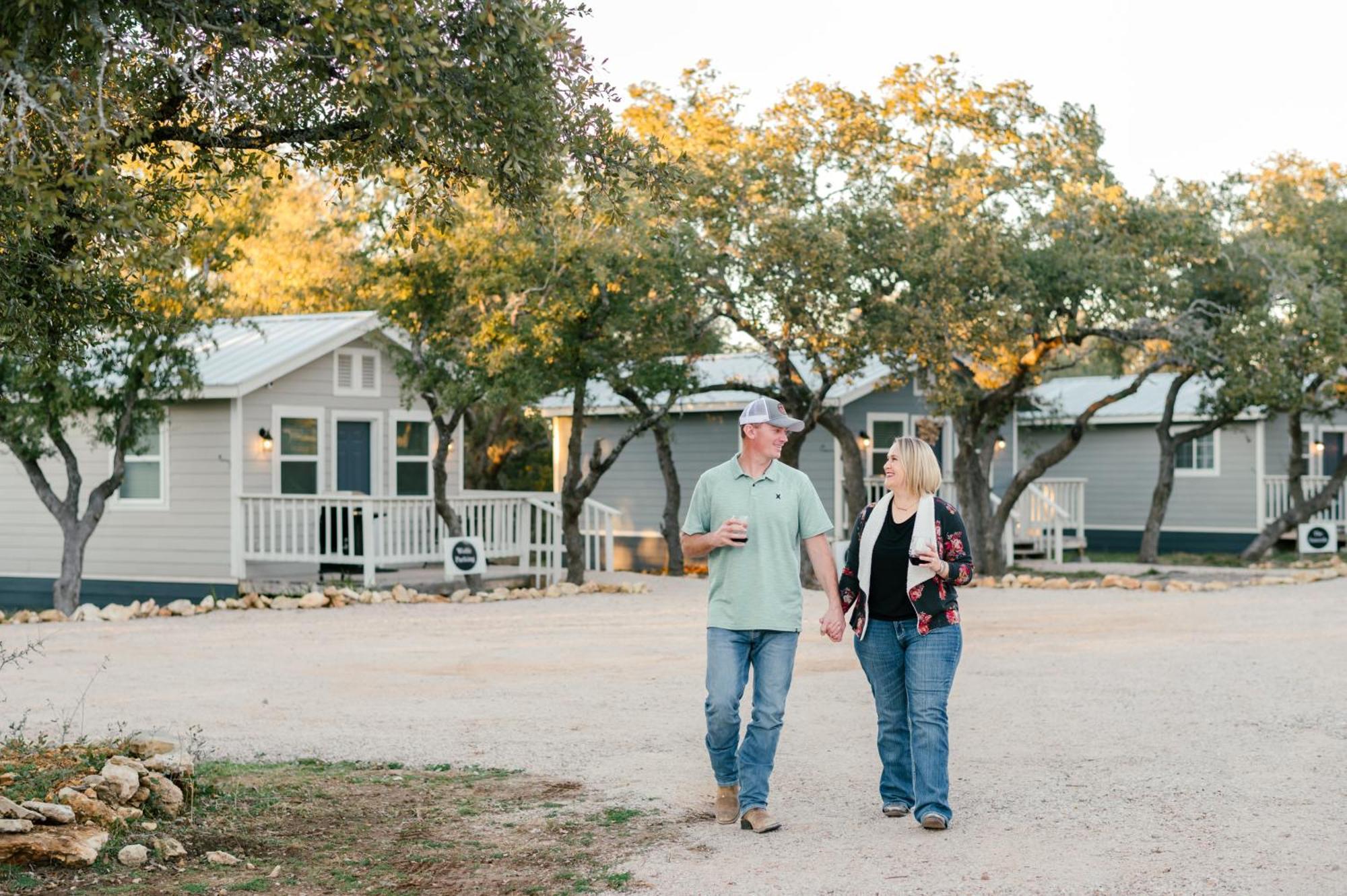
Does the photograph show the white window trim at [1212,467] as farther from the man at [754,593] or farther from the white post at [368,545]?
the man at [754,593]

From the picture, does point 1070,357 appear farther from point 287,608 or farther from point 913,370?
point 287,608

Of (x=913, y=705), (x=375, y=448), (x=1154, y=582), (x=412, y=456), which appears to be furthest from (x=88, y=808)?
(x=1154, y=582)

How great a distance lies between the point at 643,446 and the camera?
2789 cm

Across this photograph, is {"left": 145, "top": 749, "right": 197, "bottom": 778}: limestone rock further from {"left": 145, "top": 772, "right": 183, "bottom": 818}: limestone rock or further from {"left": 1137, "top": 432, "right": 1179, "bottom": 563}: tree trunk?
{"left": 1137, "top": 432, "right": 1179, "bottom": 563}: tree trunk

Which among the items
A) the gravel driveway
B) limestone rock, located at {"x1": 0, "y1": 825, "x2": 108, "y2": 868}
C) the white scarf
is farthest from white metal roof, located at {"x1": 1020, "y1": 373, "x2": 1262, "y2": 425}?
limestone rock, located at {"x1": 0, "y1": 825, "x2": 108, "y2": 868}

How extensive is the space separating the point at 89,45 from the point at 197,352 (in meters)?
16.4

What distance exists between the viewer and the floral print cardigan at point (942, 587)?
6.34 m

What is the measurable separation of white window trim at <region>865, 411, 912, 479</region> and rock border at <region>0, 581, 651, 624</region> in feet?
22.4

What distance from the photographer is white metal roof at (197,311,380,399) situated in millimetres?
19734

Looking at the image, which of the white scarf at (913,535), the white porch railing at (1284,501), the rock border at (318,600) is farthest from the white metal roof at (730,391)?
the white scarf at (913,535)

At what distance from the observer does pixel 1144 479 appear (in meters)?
31.6

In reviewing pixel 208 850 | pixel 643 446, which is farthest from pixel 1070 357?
pixel 208 850

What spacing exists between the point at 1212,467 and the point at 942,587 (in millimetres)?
26146

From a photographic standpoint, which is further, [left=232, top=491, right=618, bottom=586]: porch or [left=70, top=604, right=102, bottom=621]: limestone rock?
[left=232, top=491, right=618, bottom=586]: porch
